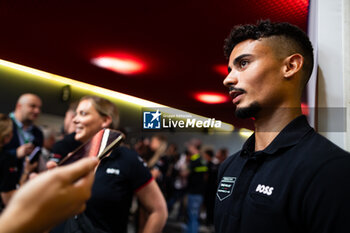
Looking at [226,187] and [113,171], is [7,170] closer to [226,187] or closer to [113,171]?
[113,171]

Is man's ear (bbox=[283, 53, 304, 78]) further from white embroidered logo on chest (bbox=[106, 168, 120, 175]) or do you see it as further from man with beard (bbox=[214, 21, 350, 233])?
white embroidered logo on chest (bbox=[106, 168, 120, 175])

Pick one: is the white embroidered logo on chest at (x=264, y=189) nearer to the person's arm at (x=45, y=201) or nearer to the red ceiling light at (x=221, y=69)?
the person's arm at (x=45, y=201)

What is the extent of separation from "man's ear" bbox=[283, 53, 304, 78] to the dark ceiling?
40 cm

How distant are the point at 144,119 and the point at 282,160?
729 millimetres

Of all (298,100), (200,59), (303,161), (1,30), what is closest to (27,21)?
(1,30)

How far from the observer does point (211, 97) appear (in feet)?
15.2

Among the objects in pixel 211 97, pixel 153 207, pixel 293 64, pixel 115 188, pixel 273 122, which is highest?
pixel 211 97

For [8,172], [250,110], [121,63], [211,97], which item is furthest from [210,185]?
[250,110]

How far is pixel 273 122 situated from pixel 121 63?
349 centimetres

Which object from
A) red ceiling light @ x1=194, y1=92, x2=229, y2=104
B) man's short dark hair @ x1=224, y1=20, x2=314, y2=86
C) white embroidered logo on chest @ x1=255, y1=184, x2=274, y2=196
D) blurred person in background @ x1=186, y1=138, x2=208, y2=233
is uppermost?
red ceiling light @ x1=194, y1=92, x2=229, y2=104

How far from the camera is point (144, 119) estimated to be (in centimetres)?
139

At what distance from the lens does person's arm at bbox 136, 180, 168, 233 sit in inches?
63.4

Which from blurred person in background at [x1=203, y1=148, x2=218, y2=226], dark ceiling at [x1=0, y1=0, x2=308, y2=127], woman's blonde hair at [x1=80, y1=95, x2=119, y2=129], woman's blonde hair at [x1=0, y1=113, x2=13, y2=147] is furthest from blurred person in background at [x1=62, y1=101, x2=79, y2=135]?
blurred person in background at [x1=203, y1=148, x2=218, y2=226]

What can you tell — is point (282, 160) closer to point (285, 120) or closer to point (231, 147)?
point (285, 120)
